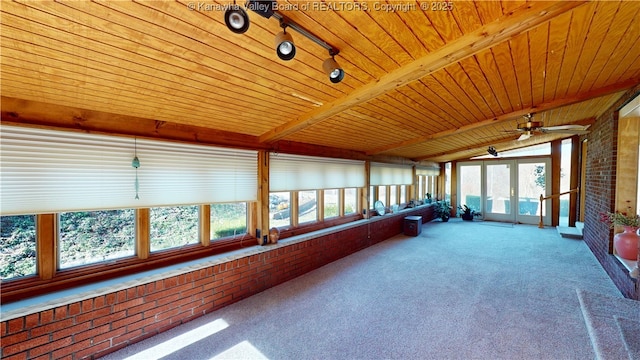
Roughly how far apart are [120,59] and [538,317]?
4.56 metres

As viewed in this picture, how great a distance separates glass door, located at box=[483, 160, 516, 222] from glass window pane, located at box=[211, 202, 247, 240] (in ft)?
29.1

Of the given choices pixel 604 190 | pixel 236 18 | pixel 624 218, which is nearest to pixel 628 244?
pixel 624 218

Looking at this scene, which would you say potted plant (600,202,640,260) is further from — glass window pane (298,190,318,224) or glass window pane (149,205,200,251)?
glass window pane (149,205,200,251)

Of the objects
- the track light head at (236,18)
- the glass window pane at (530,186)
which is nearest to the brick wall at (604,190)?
the glass window pane at (530,186)

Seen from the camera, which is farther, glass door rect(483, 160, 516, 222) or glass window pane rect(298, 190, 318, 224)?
glass door rect(483, 160, 516, 222)

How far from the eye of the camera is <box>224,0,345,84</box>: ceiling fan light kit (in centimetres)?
118

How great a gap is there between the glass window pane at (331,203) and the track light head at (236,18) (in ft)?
12.7

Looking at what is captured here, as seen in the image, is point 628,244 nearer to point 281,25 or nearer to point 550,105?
point 550,105

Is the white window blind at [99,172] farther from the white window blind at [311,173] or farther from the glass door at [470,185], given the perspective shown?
the glass door at [470,185]

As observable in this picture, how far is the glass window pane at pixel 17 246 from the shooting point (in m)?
2.02

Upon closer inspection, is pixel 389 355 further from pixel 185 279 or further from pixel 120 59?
pixel 120 59

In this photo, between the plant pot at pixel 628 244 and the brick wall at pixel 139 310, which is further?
the plant pot at pixel 628 244

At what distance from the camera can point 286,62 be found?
75.0 inches

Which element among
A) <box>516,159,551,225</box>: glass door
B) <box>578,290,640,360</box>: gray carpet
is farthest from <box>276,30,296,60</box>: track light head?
<box>516,159,551,225</box>: glass door
